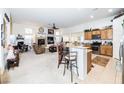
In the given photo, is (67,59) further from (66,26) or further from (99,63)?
(99,63)

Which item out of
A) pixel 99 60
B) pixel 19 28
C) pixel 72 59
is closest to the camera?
pixel 19 28

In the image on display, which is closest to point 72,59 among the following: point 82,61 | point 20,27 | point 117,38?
point 82,61

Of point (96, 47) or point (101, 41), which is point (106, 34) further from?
point (96, 47)

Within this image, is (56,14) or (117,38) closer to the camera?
(56,14)

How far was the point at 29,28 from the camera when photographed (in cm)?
257

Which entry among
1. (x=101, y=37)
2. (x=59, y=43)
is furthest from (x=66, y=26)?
(x=101, y=37)

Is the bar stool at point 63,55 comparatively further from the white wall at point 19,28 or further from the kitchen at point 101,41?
the white wall at point 19,28

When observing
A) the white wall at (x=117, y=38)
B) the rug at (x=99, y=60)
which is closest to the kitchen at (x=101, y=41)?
the rug at (x=99, y=60)

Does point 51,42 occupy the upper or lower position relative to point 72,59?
upper

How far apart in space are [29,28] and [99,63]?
96.1 inches

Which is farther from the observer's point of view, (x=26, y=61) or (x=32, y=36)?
(x=26, y=61)

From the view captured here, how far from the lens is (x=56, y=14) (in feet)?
8.43

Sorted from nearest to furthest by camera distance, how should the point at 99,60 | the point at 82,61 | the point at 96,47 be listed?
the point at 82,61
the point at 99,60
the point at 96,47

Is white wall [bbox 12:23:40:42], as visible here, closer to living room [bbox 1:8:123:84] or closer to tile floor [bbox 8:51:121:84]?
living room [bbox 1:8:123:84]
